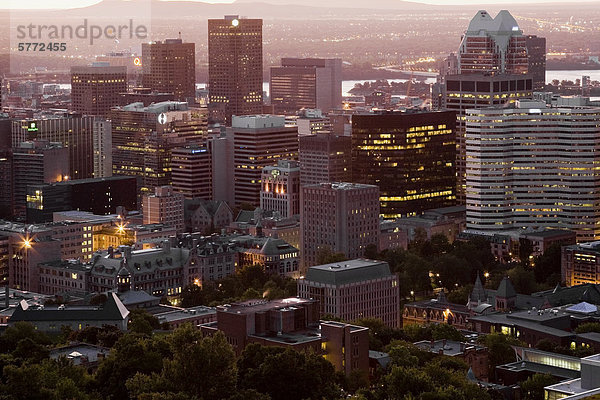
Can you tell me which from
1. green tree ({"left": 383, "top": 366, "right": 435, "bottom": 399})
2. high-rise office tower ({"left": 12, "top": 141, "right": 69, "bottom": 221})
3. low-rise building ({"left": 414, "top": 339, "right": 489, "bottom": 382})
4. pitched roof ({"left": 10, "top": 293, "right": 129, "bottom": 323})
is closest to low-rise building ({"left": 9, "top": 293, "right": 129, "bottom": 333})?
pitched roof ({"left": 10, "top": 293, "right": 129, "bottom": 323})

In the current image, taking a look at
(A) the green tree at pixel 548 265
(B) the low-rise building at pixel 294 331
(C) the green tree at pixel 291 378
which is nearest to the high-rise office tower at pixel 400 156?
(A) the green tree at pixel 548 265

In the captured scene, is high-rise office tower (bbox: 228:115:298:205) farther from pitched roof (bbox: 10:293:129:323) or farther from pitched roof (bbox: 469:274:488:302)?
pitched roof (bbox: 10:293:129:323)

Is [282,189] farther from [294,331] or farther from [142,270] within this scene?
[294,331]

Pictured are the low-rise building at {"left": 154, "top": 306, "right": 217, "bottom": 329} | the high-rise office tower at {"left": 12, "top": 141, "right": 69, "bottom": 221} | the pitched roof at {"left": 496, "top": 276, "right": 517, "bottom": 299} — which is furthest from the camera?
the high-rise office tower at {"left": 12, "top": 141, "right": 69, "bottom": 221}

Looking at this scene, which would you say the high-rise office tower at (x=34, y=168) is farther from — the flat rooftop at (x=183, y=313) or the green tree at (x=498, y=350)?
the green tree at (x=498, y=350)

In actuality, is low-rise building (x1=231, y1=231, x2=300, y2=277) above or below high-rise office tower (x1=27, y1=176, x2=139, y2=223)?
below

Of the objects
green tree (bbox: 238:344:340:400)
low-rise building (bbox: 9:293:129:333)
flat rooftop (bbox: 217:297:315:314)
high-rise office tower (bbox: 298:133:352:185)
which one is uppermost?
high-rise office tower (bbox: 298:133:352:185)

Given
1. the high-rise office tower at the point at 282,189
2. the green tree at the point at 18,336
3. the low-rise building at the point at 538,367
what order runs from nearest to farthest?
the low-rise building at the point at 538,367, the green tree at the point at 18,336, the high-rise office tower at the point at 282,189

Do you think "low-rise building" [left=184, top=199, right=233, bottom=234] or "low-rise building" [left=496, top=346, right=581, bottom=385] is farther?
"low-rise building" [left=184, top=199, right=233, bottom=234]
